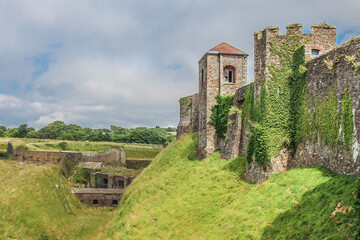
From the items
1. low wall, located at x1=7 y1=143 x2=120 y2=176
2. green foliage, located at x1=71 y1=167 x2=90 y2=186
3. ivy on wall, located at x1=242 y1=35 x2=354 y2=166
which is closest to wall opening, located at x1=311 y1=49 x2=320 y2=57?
ivy on wall, located at x1=242 y1=35 x2=354 y2=166

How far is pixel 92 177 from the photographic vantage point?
143 ft

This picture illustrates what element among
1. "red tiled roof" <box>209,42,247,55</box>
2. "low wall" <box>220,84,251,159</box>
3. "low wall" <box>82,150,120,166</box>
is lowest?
"low wall" <box>82,150,120,166</box>

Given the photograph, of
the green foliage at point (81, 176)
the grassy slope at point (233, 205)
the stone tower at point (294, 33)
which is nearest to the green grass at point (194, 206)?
the grassy slope at point (233, 205)

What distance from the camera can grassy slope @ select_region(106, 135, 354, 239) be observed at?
1081 cm

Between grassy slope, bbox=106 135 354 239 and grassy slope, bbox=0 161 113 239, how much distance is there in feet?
15.9

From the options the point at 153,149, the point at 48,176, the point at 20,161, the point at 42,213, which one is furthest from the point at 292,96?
the point at 153,149

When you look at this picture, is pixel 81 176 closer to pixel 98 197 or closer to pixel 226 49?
pixel 98 197

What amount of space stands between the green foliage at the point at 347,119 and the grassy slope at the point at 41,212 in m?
19.0

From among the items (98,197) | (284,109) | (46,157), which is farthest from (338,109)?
(46,157)

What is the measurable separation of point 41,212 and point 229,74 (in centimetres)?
1806

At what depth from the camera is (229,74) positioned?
26.4 meters

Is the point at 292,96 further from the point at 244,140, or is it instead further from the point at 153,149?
the point at 153,149

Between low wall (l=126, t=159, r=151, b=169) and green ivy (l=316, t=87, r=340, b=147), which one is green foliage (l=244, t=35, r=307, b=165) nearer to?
green ivy (l=316, t=87, r=340, b=147)

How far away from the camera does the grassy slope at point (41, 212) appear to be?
24.0 meters
